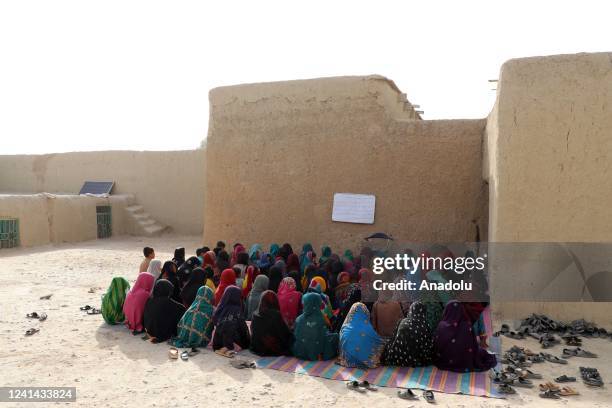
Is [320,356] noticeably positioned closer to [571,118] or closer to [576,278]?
[576,278]

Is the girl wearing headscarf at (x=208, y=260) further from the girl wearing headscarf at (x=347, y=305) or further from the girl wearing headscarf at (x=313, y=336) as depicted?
the girl wearing headscarf at (x=313, y=336)

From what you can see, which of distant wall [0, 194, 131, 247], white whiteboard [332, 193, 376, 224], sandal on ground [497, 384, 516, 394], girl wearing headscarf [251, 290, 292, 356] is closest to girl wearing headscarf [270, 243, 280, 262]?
white whiteboard [332, 193, 376, 224]

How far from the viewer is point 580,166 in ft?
17.8

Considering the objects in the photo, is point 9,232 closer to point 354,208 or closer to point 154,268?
point 154,268

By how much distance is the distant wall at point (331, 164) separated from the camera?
7668 mm

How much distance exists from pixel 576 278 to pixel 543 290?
37 centimetres

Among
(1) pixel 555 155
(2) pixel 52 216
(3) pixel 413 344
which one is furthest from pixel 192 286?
(2) pixel 52 216

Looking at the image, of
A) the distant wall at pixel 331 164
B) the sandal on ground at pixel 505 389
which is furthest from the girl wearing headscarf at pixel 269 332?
the distant wall at pixel 331 164

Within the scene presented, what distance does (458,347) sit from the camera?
4.27 metres

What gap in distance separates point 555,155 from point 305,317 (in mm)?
3257

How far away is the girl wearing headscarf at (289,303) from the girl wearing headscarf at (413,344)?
1243 mm

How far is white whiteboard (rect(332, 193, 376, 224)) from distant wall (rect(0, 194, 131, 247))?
8246 mm

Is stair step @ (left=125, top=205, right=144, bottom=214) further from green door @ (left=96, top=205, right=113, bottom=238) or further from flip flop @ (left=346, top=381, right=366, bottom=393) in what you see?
flip flop @ (left=346, top=381, right=366, bottom=393)

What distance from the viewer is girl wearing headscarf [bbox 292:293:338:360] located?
15.0 feet
